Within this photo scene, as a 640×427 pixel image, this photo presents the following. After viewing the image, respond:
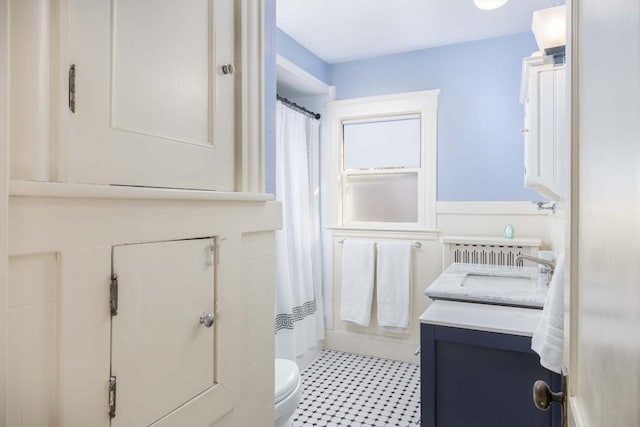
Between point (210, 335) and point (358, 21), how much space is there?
93.4 inches

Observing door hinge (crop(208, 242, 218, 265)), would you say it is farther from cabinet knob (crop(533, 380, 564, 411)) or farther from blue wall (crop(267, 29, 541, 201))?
blue wall (crop(267, 29, 541, 201))

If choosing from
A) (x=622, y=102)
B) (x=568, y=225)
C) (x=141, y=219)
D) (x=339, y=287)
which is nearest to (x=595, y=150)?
(x=622, y=102)

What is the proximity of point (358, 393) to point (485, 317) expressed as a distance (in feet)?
4.11

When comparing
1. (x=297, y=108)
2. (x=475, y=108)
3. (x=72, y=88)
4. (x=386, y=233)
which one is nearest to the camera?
(x=72, y=88)

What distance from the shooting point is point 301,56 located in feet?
9.99

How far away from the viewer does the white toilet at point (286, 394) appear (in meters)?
1.59

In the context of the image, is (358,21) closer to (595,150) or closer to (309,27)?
(309,27)

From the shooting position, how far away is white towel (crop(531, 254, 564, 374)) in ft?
4.02

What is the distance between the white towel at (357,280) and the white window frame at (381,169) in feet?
0.63

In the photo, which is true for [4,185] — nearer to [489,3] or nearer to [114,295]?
[114,295]

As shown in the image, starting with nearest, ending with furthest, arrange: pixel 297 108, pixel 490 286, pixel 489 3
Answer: pixel 489 3 < pixel 490 286 < pixel 297 108

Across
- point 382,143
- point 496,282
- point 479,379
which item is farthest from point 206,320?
point 382,143

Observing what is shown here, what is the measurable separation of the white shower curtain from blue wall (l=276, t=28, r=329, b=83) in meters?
0.35

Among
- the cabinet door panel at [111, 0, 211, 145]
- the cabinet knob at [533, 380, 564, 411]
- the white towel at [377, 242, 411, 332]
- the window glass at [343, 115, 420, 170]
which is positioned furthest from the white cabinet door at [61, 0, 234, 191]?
the window glass at [343, 115, 420, 170]
